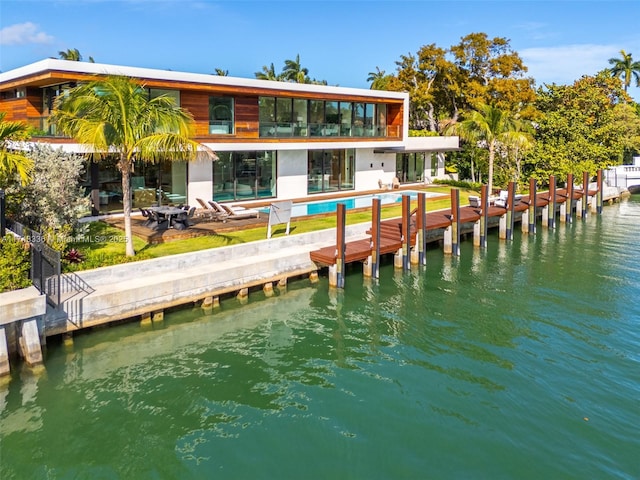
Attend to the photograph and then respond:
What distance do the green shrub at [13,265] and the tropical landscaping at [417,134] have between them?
1.3 inches

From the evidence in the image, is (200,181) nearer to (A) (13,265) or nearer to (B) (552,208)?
(A) (13,265)

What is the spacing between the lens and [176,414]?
36.1ft

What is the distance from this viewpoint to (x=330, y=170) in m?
34.3

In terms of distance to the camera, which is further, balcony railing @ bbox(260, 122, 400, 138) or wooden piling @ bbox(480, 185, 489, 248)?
balcony railing @ bbox(260, 122, 400, 138)

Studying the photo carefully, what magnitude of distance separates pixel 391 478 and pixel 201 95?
21.6 m

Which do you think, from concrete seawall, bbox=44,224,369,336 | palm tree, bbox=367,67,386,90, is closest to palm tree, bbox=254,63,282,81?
palm tree, bbox=367,67,386,90

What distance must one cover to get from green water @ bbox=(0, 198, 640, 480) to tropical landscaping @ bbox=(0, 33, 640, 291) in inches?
144

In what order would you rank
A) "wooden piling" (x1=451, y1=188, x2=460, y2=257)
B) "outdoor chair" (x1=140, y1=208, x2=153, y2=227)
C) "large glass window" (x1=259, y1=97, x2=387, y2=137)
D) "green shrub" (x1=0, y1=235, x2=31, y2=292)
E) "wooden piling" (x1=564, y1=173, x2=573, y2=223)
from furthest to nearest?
1. "wooden piling" (x1=564, y1=173, x2=573, y2=223)
2. "large glass window" (x1=259, y1=97, x2=387, y2=137)
3. "wooden piling" (x1=451, y1=188, x2=460, y2=257)
4. "outdoor chair" (x1=140, y1=208, x2=153, y2=227)
5. "green shrub" (x1=0, y1=235, x2=31, y2=292)

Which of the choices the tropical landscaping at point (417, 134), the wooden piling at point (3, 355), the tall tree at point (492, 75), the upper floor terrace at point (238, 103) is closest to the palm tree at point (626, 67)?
the tropical landscaping at point (417, 134)

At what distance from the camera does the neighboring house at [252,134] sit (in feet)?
77.8

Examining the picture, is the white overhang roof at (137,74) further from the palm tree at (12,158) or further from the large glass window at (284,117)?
the palm tree at (12,158)

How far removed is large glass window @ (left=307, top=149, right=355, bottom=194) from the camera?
109 feet

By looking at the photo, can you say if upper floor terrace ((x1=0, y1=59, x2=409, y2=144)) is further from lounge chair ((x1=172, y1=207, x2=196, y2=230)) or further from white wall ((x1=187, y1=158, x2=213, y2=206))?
lounge chair ((x1=172, y1=207, x2=196, y2=230))

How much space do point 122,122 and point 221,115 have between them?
1132cm
